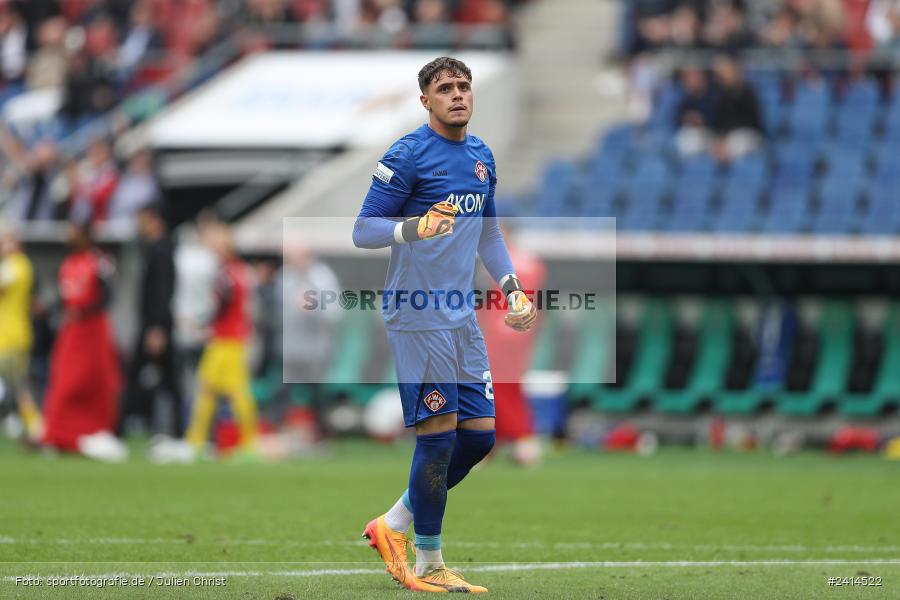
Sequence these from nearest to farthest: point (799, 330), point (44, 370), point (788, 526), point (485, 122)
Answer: point (788, 526) < point (799, 330) < point (44, 370) < point (485, 122)

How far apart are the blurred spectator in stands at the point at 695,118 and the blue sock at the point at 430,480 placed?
13501 mm

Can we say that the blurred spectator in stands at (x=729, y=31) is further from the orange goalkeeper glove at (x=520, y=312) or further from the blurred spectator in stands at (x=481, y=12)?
the orange goalkeeper glove at (x=520, y=312)

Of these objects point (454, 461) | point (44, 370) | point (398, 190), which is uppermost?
point (398, 190)

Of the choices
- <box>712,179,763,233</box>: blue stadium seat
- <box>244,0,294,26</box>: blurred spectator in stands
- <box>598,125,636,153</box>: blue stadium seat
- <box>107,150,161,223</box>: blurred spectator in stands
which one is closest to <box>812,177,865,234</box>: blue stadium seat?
<box>712,179,763,233</box>: blue stadium seat

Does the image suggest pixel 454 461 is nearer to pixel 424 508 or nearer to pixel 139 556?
pixel 424 508

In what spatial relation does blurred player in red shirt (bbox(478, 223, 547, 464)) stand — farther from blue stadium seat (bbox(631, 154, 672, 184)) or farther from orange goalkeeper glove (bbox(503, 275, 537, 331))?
orange goalkeeper glove (bbox(503, 275, 537, 331))

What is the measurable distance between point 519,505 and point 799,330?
27.3 ft

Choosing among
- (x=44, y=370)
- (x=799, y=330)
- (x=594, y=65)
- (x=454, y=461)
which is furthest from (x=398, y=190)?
(x=594, y=65)

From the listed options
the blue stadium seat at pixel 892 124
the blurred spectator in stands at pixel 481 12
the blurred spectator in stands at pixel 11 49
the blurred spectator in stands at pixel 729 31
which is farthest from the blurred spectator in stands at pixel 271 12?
the blue stadium seat at pixel 892 124

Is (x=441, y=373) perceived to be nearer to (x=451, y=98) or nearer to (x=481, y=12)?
(x=451, y=98)

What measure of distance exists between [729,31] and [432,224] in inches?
586

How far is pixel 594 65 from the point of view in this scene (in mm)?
24703

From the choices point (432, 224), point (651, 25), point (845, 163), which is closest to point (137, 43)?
point (651, 25)

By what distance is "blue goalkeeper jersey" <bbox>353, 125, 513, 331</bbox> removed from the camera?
303 inches
